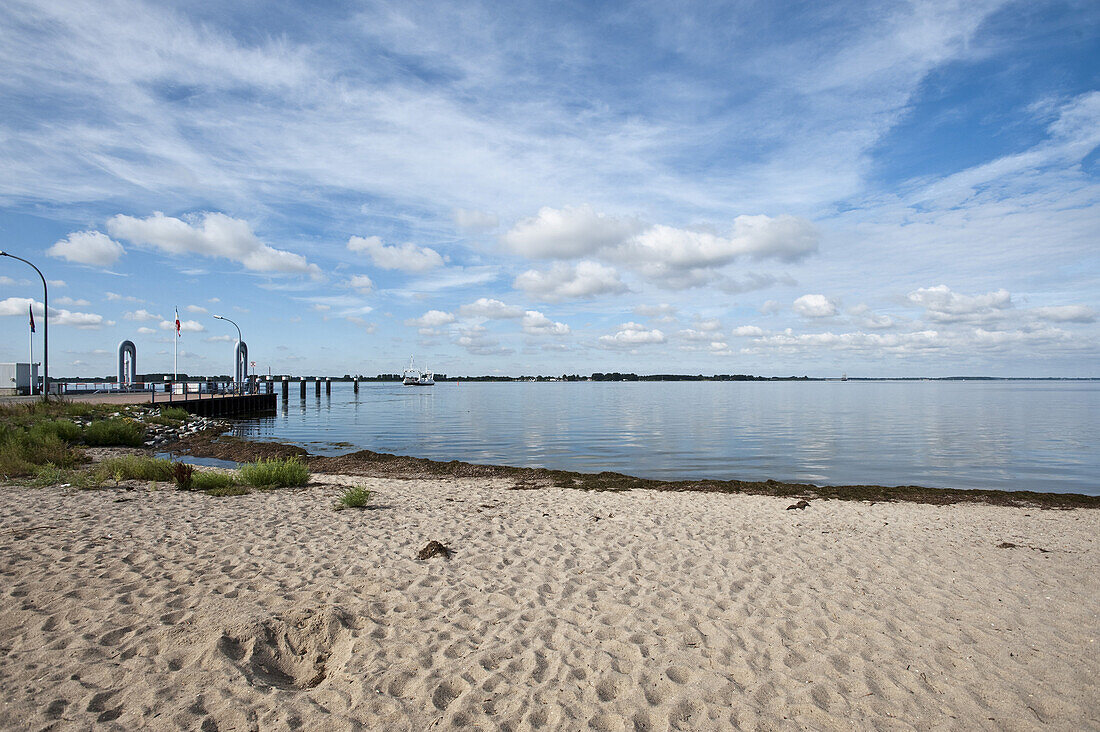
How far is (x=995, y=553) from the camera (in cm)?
845

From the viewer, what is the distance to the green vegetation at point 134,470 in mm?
12206

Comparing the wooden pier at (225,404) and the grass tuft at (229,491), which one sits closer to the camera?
the grass tuft at (229,491)

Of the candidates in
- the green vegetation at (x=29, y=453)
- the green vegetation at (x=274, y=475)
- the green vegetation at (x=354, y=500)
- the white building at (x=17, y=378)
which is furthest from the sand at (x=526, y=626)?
the white building at (x=17, y=378)

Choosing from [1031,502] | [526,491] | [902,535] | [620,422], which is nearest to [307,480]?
[526,491]

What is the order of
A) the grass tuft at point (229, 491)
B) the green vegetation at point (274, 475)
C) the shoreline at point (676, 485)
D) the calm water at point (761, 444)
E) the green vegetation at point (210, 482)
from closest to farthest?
the grass tuft at point (229, 491), the green vegetation at point (210, 482), the green vegetation at point (274, 475), the shoreline at point (676, 485), the calm water at point (761, 444)

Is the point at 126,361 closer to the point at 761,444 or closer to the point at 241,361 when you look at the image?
the point at 241,361

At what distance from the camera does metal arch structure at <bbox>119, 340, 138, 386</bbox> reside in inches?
1784

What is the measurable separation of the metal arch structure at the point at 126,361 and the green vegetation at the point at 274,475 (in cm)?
4087

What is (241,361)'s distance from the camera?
54.0 m

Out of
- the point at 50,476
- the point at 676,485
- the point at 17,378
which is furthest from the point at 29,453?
the point at 17,378

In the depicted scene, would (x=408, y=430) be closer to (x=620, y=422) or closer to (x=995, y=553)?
(x=620, y=422)

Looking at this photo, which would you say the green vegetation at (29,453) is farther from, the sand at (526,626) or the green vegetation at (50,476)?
the sand at (526,626)

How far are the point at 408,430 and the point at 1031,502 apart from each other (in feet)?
94.1

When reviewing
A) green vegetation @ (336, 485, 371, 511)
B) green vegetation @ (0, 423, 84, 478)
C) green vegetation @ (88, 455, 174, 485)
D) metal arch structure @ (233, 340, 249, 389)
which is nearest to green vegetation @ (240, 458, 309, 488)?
green vegetation @ (88, 455, 174, 485)
